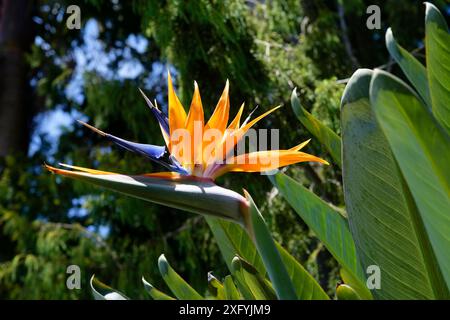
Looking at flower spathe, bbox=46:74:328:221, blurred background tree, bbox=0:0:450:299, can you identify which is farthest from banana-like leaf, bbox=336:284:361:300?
blurred background tree, bbox=0:0:450:299

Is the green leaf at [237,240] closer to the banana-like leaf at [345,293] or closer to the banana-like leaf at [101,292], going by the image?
the banana-like leaf at [101,292]

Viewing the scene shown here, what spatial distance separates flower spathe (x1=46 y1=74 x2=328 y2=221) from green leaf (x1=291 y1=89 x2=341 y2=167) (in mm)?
135

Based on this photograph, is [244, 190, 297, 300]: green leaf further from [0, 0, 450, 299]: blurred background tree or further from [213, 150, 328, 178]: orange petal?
[0, 0, 450, 299]: blurred background tree

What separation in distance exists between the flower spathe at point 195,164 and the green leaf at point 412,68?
0.20m

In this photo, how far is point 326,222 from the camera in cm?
92

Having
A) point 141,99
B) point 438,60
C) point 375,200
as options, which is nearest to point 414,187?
point 375,200

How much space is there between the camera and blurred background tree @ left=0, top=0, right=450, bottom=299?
2.25 metres

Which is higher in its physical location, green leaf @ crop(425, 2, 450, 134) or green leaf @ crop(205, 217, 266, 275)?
green leaf @ crop(425, 2, 450, 134)

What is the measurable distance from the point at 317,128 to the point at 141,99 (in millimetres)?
1984

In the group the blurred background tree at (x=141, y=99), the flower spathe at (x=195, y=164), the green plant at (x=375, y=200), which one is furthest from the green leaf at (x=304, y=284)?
the blurred background tree at (x=141, y=99)

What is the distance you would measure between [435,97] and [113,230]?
7.84 feet

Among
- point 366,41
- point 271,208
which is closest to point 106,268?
point 271,208

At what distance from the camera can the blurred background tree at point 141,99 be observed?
7.39 feet
